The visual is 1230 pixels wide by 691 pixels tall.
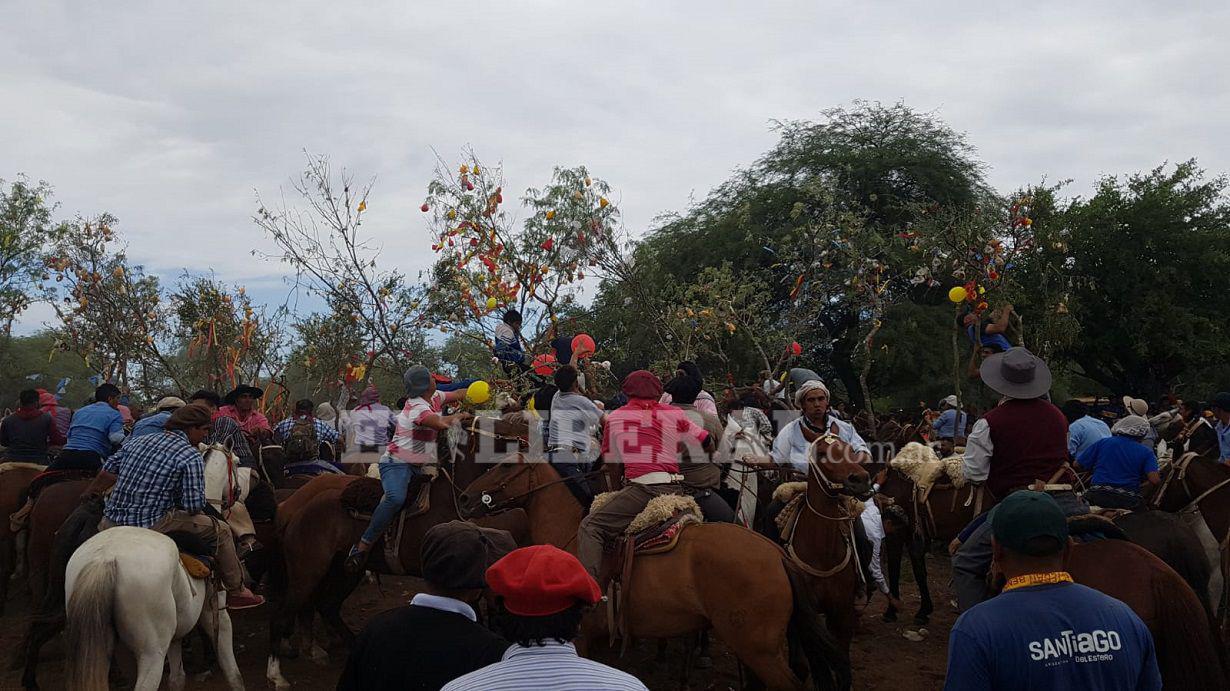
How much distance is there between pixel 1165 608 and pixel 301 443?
9.62 metres

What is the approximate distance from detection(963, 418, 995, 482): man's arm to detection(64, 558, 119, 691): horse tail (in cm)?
576

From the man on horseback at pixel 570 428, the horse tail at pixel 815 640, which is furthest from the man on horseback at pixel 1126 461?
the man on horseback at pixel 570 428

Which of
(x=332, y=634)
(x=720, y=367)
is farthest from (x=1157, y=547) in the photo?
(x=720, y=367)

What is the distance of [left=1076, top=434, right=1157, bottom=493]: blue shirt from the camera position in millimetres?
7570

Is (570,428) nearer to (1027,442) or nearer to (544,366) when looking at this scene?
(544,366)

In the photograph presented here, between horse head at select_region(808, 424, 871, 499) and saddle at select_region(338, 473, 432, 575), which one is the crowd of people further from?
horse head at select_region(808, 424, 871, 499)

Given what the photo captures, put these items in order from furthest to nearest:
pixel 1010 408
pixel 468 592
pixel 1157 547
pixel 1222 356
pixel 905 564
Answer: pixel 1222 356 → pixel 905 564 → pixel 1157 547 → pixel 1010 408 → pixel 468 592

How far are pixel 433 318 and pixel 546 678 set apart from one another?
10.8 meters

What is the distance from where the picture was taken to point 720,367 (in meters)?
21.5

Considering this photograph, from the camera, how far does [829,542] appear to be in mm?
6031

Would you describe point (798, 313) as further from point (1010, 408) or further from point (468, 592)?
point (468, 592)

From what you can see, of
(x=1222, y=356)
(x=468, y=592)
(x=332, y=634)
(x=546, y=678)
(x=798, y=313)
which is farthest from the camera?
(x=1222, y=356)

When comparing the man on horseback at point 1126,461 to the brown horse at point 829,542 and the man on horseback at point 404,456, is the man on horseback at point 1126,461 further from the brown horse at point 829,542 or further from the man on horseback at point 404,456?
the man on horseback at point 404,456

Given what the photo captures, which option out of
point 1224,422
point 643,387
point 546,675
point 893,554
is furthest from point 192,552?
point 1224,422
